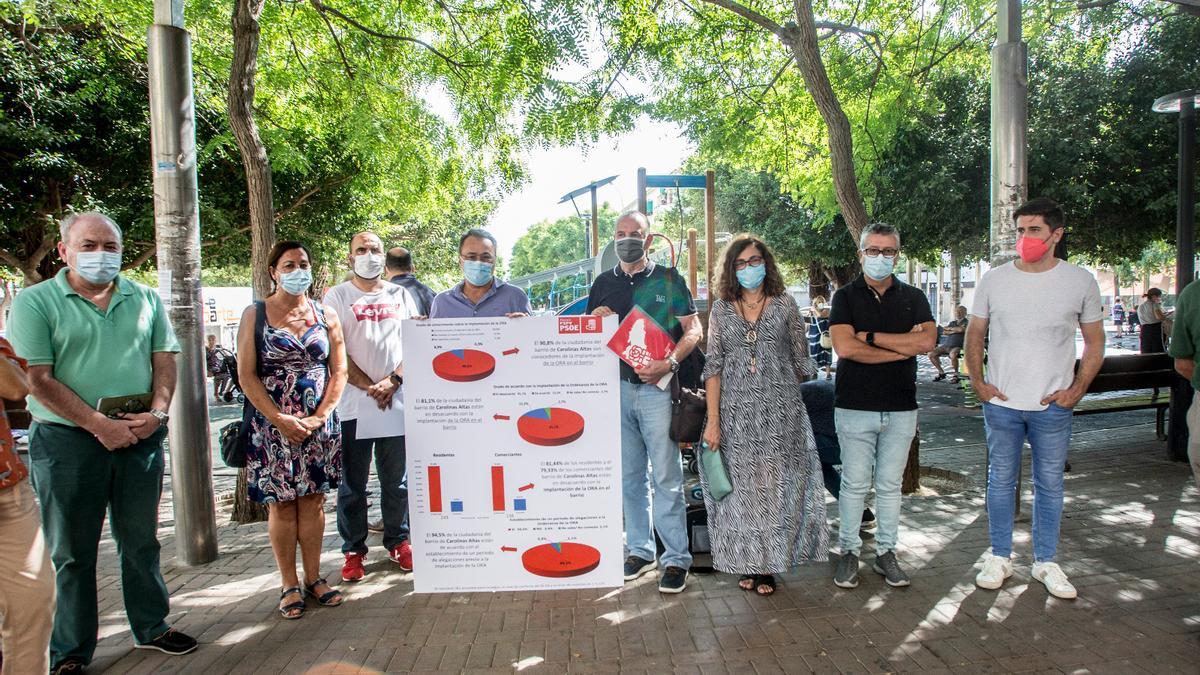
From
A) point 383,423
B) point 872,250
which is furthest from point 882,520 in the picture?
point 383,423

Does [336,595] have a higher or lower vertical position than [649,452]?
lower

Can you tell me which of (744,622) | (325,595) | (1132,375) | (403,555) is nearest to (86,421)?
(325,595)

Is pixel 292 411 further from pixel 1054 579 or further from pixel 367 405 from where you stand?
pixel 1054 579

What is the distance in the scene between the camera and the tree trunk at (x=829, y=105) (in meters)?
5.91

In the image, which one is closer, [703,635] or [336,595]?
[703,635]

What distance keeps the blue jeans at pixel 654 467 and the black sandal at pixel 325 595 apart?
1.70 meters

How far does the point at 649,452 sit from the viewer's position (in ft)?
13.8

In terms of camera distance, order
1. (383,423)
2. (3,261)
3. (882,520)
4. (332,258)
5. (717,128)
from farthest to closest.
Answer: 1. (332,258)
2. (3,261)
3. (717,128)
4. (383,423)
5. (882,520)

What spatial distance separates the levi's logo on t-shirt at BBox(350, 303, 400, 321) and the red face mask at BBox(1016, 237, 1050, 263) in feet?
12.1

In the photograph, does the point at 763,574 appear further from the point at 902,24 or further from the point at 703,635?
the point at 902,24

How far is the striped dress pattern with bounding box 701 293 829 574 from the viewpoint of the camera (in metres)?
3.97

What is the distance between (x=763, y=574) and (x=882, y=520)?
30.7 inches

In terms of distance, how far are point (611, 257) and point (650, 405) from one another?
3.87 m

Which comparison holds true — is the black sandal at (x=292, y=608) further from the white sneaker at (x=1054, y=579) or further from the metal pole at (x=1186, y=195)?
the metal pole at (x=1186, y=195)
